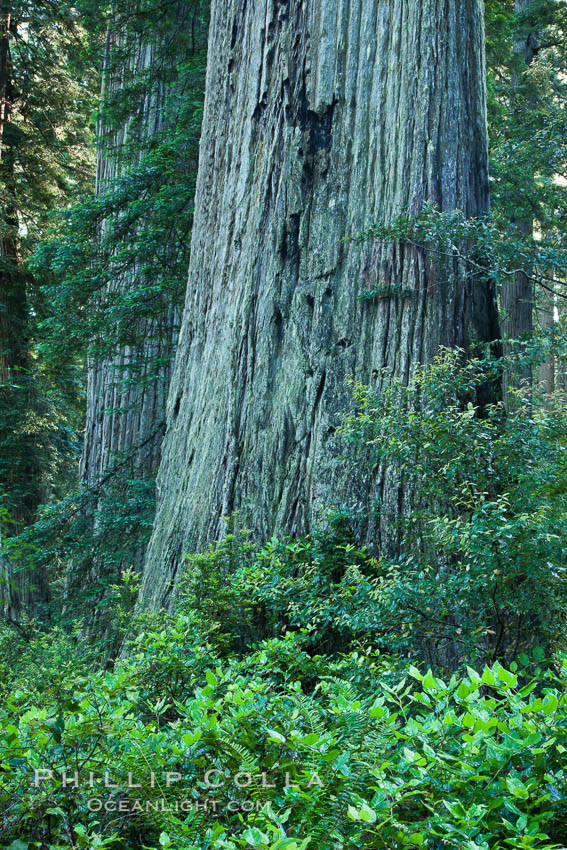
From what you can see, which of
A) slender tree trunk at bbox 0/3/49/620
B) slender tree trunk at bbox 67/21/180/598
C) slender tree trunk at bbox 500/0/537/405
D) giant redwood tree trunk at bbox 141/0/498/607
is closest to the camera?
giant redwood tree trunk at bbox 141/0/498/607

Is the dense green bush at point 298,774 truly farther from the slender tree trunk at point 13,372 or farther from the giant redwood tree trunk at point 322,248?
the slender tree trunk at point 13,372

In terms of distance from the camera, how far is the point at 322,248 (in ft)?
16.1

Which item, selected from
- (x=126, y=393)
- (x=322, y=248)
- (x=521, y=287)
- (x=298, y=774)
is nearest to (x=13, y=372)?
(x=126, y=393)

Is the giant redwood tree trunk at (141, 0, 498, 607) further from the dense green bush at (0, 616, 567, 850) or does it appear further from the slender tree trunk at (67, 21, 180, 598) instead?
the slender tree trunk at (67, 21, 180, 598)

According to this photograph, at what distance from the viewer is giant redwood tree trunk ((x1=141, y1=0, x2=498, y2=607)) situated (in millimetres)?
4641

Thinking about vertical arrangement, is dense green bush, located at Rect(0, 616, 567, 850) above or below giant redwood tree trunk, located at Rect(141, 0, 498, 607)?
below

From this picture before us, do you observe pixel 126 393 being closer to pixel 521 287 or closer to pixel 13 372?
pixel 13 372

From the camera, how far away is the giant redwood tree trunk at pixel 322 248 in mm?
4641

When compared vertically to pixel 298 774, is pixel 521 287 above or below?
above

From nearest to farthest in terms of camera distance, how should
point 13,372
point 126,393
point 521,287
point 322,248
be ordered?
point 322,248
point 126,393
point 13,372
point 521,287

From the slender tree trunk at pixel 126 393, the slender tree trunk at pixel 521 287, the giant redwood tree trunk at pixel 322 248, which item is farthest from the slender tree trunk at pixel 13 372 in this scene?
the slender tree trunk at pixel 521 287

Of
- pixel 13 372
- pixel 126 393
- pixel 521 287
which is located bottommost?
pixel 126 393

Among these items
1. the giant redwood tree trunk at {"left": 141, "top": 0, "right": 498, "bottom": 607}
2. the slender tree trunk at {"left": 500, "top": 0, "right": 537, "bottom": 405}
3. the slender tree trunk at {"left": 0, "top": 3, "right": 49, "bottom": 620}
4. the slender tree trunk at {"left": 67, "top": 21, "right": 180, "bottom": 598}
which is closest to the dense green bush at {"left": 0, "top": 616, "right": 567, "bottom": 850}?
the giant redwood tree trunk at {"left": 141, "top": 0, "right": 498, "bottom": 607}

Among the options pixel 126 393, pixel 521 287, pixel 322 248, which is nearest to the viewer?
pixel 322 248
